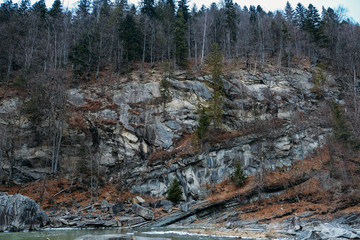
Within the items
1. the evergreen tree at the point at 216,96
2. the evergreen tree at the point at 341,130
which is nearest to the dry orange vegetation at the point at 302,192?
the evergreen tree at the point at 341,130

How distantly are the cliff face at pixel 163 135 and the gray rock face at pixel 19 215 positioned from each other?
849 cm

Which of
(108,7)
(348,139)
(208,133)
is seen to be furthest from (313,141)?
(108,7)

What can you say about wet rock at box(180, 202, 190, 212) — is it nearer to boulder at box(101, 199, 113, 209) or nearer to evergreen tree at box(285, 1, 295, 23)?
boulder at box(101, 199, 113, 209)

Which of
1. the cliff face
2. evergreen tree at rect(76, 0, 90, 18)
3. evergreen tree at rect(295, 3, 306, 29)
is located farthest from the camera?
evergreen tree at rect(295, 3, 306, 29)

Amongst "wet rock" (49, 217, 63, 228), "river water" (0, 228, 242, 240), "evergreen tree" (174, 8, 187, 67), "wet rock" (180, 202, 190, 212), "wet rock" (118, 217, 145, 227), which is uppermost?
"evergreen tree" (174, 8, 187, 67)

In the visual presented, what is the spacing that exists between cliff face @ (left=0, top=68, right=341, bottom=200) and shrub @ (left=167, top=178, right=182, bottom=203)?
1.67 metres

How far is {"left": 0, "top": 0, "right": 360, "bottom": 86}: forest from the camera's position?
4153 centimetres

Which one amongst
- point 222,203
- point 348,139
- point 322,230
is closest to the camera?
point 322,230

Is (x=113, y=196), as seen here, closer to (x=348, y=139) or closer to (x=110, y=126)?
(x=110, y=126)

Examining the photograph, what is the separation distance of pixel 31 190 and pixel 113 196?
28.2 feet

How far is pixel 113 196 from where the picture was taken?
2859cm

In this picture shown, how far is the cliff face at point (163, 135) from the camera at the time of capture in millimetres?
30438

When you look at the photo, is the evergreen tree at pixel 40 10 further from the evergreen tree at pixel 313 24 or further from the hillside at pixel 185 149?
the evergreen tree at pixel 313 24

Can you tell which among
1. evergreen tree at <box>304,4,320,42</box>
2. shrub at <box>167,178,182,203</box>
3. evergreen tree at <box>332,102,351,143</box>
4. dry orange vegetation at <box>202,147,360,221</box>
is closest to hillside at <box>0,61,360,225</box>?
dry orange vegetation at <box>202,147,360,221</box>
